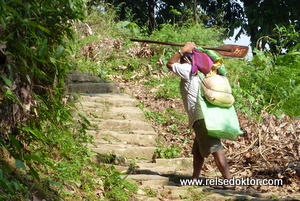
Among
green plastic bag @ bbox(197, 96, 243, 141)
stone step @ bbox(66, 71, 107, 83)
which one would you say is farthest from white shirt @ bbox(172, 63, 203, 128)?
stone step @ bbox(66, 71, 107, 83)

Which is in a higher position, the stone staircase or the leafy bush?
the leafy bush

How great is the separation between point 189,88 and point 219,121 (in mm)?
570

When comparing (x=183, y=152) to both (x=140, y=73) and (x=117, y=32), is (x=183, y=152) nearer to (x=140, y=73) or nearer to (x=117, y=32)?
(x=140, y=73)

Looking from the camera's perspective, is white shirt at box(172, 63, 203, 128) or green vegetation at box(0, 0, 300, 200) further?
white shirt at box(172, 63, 203, 128)

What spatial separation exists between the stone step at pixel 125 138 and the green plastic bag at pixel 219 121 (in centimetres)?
216

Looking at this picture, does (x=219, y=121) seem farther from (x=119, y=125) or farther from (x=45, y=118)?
(x=119, y=125)

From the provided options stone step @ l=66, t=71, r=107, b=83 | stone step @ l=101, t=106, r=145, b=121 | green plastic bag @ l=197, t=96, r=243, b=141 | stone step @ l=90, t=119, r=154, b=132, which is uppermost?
green plastic bag @ l=197, t=96, r=243, b=141

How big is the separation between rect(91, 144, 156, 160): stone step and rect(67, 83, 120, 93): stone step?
8.12 ft

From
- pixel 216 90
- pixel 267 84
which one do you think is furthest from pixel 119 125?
pixel 267 84

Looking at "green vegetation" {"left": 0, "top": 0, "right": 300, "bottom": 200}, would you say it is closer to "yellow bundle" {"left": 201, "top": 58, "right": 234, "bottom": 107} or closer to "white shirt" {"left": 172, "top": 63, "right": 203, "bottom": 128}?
"white shirt" {"left": 172, "top": 63, "right": 203, "bottom": 128}

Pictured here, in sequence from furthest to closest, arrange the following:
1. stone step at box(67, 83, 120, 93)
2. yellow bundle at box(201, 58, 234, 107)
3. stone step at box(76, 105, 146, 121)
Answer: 1. stone step at box(67, 83, 120, 93)
2. stone step at box(76, 105, 146, 121)
3. yellow bundle at box(201, 58, 234, 107)

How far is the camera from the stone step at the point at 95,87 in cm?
882

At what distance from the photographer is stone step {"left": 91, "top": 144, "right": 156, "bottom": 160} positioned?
6.19 m

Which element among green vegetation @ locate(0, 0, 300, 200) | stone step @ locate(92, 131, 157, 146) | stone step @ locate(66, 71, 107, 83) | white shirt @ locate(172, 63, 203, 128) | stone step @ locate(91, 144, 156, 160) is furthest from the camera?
stone step @ locate(66, 71, 107, 83)
